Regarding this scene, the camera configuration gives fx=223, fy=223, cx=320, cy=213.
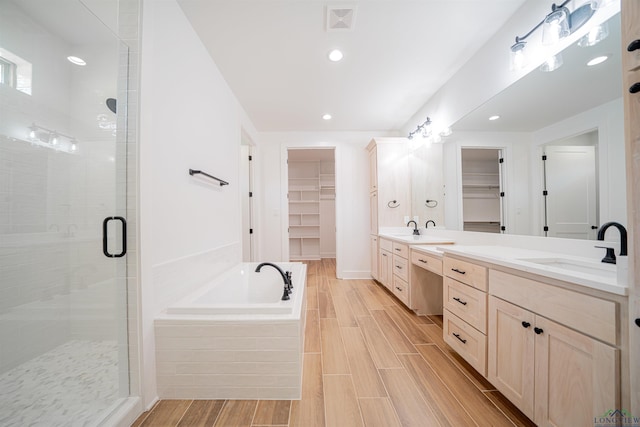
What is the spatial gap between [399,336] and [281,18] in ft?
8.94

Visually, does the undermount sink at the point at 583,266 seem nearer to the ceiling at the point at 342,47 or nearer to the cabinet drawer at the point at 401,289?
the cabinet drawer at the point at 401,289

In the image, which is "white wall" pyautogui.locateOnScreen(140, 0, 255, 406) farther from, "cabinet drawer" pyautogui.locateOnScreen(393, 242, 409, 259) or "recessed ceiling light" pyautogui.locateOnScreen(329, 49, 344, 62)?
"cabinet drawer" pyautogui.locateOnScreen(393, 242, 409, 259)

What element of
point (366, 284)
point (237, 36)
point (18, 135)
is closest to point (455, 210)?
point (366, 284)

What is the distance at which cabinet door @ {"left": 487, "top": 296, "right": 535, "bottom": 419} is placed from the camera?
1050 millimetres

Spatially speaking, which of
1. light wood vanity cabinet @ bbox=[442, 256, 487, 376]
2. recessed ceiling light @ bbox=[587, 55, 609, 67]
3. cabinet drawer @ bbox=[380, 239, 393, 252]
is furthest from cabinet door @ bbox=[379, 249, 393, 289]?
recessed ceiling light @ bbox=[587, 55, 609, 67]

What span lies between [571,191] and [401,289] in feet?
5.80

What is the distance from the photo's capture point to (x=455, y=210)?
2.38m

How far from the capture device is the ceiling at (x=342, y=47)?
5.18ft

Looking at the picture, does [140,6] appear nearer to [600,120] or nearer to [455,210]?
[600,120]

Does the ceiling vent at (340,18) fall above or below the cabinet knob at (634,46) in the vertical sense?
above

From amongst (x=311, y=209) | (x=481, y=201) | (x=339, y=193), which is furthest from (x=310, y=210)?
(x=481, y=201)

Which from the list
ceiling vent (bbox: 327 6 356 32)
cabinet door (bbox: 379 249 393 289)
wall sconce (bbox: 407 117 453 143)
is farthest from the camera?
cabinet door (bbox: 379 249 393 289)

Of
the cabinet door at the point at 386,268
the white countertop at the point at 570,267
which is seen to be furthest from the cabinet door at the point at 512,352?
the cabinet door at the point at 386,268

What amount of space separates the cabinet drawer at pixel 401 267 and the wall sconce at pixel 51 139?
2803 millimetres
